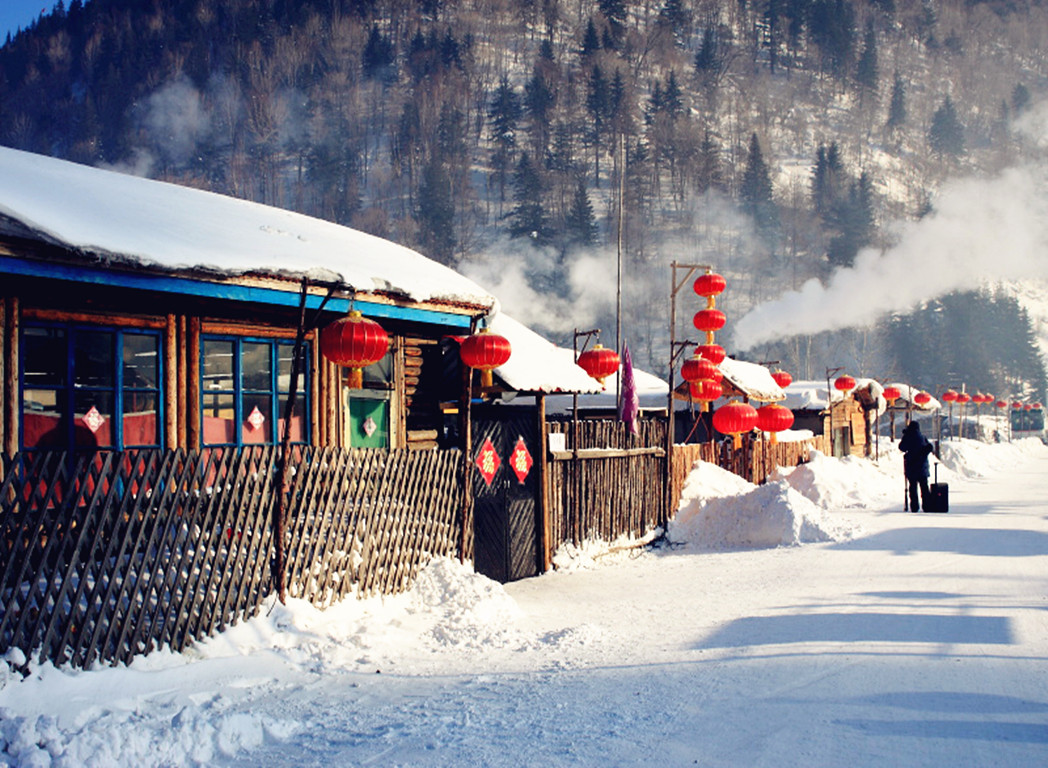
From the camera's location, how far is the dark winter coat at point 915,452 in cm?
1650

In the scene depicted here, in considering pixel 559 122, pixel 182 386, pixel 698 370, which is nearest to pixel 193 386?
pixel 182 386

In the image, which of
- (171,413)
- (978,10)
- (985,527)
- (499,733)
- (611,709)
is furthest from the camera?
(978,10)

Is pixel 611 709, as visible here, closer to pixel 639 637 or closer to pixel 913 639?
pixel 639 637

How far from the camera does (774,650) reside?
6348mm

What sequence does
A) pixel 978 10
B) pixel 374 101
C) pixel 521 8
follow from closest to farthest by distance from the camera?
pixel 374 101, pixel 521 8, pixel 978 10

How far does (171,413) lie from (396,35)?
119553mm

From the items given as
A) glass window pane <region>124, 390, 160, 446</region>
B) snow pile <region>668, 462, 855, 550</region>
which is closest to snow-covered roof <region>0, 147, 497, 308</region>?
glass window pane <region>124, 390, 160, 446</region>

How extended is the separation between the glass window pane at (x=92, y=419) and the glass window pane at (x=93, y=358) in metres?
0.13

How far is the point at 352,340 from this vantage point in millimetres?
7672

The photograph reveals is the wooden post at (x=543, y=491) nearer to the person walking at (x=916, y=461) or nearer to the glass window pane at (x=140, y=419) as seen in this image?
the glass window pane at (x=140, y=419)

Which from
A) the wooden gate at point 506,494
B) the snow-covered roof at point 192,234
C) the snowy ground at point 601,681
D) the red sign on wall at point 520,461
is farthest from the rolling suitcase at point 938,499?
the snow-covered roof at point 192,234

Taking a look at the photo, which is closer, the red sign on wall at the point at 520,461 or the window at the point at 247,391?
the window at the point at 247,391

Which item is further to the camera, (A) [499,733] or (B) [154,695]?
(B) [154,695]

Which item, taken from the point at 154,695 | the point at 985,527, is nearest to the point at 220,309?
the point at 154,695
